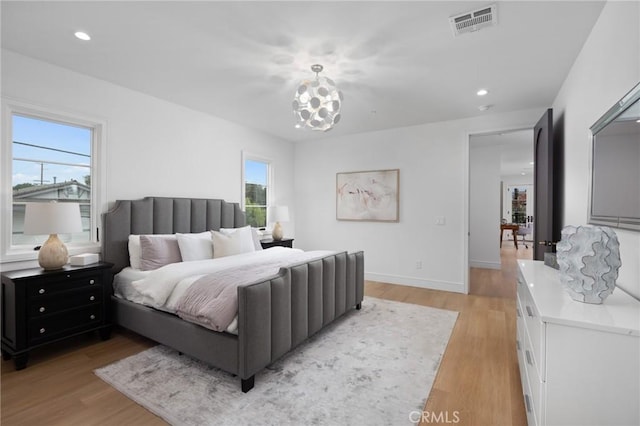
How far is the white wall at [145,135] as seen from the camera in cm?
270

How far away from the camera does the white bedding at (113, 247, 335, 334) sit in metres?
2.44

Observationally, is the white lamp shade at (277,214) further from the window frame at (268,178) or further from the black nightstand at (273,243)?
the black nightstand at (273,243)

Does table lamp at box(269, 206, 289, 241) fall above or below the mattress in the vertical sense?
above

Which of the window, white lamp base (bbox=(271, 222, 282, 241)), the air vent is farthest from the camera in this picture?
the window

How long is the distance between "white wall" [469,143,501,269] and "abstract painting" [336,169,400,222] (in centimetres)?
228

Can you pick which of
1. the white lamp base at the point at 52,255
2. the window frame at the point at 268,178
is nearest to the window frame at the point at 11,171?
the white lamp base at the point at 52,255

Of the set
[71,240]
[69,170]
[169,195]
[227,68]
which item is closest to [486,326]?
[227,68]

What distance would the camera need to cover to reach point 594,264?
136 centimetres

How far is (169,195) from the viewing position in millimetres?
3717

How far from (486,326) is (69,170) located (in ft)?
15.1

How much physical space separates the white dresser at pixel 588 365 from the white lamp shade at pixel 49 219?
3308mm

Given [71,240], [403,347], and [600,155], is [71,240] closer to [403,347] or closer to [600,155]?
[403,347]

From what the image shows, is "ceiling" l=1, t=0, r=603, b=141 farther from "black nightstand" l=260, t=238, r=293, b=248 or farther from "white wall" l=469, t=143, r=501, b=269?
"white wall" l=469, t=143, r=501, b=269

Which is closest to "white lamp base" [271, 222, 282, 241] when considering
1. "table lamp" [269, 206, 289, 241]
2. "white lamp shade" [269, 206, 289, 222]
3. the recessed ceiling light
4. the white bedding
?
"table lamp" [269, 206, 289, 241]
